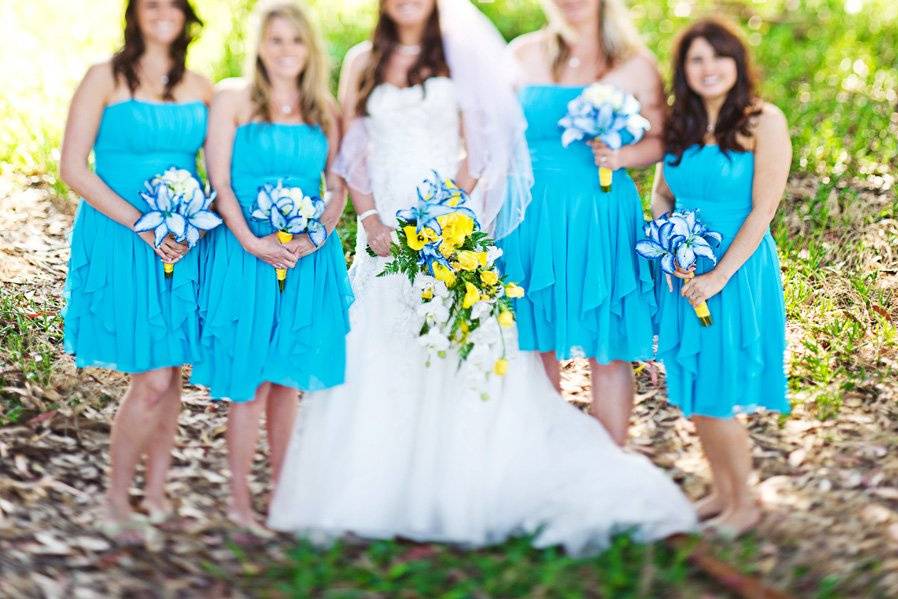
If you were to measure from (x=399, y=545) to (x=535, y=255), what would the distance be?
4.11 ft

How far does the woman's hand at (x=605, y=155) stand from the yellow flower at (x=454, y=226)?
632 millimetres

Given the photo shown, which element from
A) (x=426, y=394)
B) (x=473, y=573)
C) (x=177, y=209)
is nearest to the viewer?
(x=473, y=573)

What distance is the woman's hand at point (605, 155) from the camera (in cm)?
410

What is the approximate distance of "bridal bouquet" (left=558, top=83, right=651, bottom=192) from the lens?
156 inches

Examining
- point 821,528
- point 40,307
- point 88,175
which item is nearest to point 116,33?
point 40,307

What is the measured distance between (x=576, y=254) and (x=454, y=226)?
2.04 feet

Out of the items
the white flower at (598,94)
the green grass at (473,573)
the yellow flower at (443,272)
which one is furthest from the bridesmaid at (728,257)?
the yellow flower at (443,272)

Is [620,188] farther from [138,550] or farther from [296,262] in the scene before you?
[138,550]

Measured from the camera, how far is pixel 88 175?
3869 mm

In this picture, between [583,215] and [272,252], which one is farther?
[583,215]

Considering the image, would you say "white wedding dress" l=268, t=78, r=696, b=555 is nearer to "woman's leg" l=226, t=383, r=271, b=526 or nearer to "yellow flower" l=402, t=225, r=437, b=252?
"woman's leg" l=226, t=383, r=271, b=526

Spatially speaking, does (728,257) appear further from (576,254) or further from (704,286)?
(576,254)

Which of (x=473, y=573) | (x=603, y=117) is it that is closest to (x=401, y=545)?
(x=473, y=573)

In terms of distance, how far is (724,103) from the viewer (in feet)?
12.9
